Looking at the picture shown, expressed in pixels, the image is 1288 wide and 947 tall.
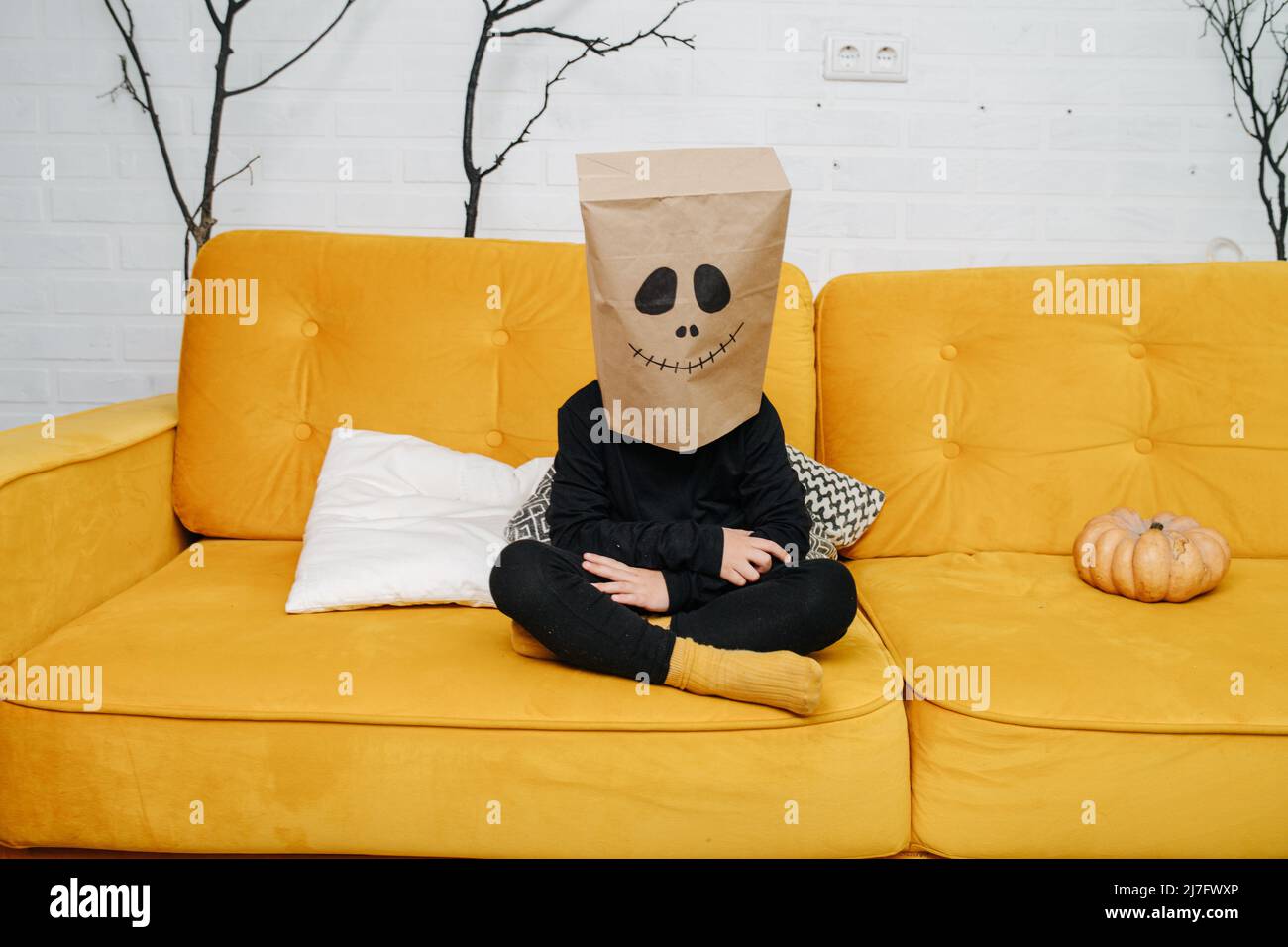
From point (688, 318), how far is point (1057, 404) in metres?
0.76

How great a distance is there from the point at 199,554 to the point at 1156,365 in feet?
5.05

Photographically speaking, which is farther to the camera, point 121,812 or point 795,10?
point 795,10

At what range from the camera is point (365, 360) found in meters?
1.58

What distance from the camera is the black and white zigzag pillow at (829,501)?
1.46 metres

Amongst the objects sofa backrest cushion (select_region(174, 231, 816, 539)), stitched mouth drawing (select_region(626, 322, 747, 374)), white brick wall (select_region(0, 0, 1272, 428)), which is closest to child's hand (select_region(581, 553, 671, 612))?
stitched mouth drawing (select_region(626, 322, 747, 374))

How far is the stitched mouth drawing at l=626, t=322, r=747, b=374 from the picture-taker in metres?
1.15

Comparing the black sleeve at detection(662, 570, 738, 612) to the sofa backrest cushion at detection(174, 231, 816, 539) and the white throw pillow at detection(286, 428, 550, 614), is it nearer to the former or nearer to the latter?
the white throw pillow at detection(286, 428, 550, 614)

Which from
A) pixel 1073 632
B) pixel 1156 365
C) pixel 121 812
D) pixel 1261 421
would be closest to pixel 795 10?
pixel 1156 365

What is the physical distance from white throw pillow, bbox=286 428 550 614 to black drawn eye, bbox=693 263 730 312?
0.46m

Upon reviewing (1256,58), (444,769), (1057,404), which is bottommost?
(444,769)

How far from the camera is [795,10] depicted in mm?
2000

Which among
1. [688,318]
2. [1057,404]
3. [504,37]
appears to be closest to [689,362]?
[688,318]

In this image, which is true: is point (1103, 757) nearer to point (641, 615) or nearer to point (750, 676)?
point (750, 676)

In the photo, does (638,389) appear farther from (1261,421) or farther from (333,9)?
(333,9)
